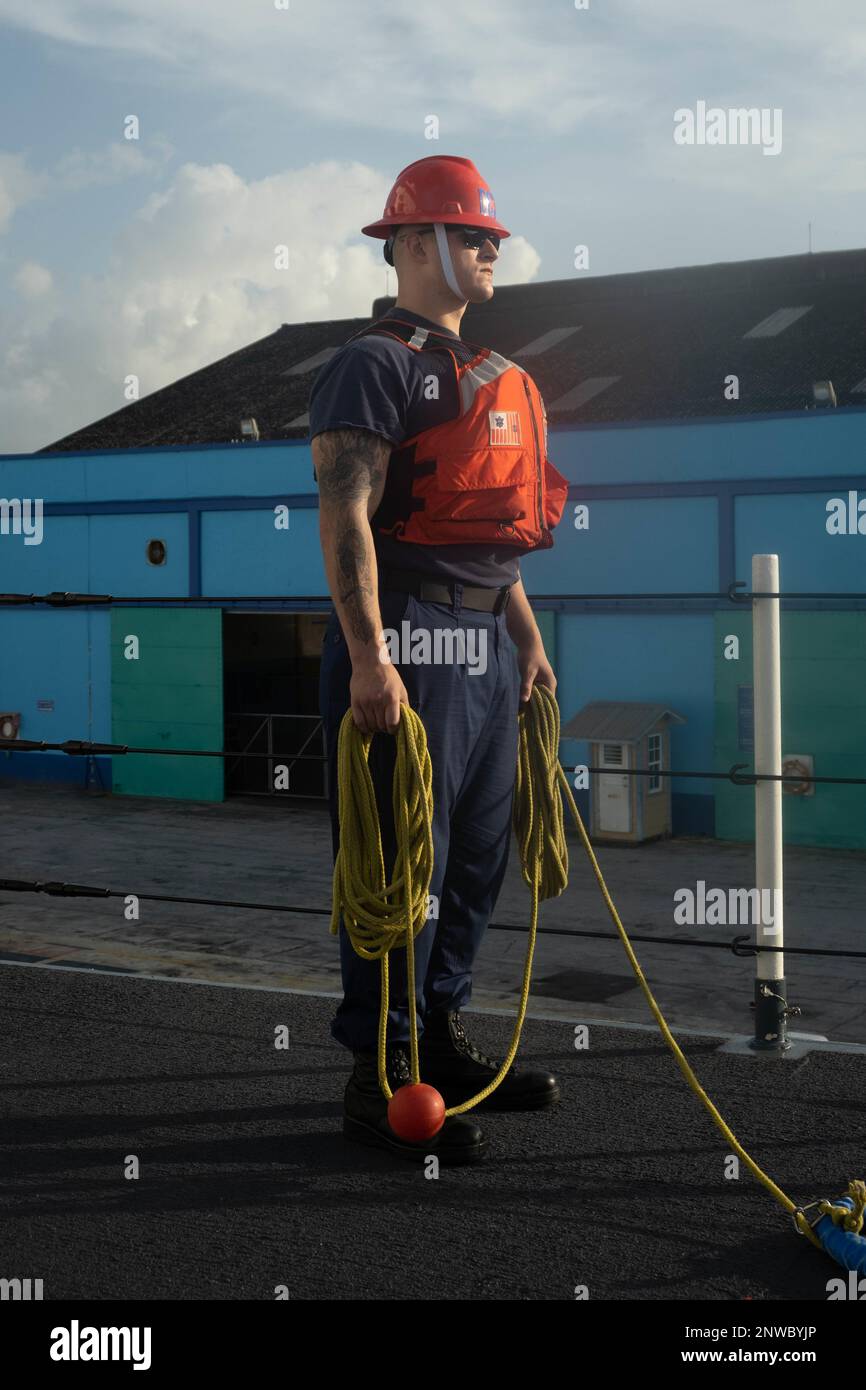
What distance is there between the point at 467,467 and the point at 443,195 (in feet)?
1.81

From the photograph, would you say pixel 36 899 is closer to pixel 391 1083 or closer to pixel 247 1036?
pixel 247 1036

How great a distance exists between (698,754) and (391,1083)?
33.4ft

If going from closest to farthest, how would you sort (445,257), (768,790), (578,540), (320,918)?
(445,257)
(768,790)
(320,918)
(578,540)

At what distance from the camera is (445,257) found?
292cm

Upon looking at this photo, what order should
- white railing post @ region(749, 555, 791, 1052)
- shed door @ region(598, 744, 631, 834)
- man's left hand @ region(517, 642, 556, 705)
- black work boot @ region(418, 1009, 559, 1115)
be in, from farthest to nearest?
1. shed door @ region(598, 744, 631, 834)
2. white railing post @ region(749, 555, 791, 1052)
3. man's left hand @ region(517, 642, 556, 705)
4. black work boot @ region(418, 1009, 559, 1115)

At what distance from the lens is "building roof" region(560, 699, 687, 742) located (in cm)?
1232

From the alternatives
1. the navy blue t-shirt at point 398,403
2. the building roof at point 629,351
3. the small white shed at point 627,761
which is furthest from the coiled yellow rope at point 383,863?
the building roof at point 629,351

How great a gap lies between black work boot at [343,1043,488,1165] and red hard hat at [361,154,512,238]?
1.64 metres

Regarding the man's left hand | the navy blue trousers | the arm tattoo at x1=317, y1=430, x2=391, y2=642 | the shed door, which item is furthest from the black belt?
the shed door

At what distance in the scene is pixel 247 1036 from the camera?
356 cm

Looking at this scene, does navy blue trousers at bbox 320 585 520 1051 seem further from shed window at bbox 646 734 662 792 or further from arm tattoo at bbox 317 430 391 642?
shed window at bbox 646 734 662 792

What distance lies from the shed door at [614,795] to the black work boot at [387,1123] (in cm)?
946

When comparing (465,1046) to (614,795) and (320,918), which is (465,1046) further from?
(614,795)

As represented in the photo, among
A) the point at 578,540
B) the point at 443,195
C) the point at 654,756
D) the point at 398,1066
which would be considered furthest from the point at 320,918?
the point at 443,195
